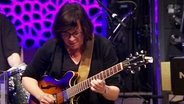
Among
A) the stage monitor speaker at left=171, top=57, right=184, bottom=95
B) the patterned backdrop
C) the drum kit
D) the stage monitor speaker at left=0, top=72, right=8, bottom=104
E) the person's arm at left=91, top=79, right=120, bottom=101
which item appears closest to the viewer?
the person's arm at left=91, top=79, right=120, bottom=101

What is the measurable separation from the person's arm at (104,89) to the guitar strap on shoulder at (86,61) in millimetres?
221

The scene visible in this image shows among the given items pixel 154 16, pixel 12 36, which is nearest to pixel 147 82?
pixel 154 16

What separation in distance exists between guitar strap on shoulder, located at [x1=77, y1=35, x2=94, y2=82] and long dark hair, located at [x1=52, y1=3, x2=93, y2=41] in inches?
3.1

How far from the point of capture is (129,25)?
575 centimetres

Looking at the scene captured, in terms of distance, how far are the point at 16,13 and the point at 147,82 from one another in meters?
2.32

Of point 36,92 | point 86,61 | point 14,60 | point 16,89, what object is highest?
point 86,61

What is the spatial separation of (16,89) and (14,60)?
33 cm

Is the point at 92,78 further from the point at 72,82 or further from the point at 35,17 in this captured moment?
the point at 35,17

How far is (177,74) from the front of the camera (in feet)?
9.78

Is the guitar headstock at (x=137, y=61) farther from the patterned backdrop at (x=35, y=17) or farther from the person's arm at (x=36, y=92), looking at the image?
the patterned backdrop at (x=35, y=17)

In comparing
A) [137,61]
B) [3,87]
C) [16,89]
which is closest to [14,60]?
[16,89]

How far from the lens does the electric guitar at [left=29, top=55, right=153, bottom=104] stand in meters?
2.46

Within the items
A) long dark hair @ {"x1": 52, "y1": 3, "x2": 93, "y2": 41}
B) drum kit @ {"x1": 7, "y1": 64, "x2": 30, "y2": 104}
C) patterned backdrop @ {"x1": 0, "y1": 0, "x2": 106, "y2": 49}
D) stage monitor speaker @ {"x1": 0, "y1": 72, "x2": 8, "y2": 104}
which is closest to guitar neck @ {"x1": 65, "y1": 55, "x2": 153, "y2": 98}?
long dark hair @ {"x1": 52, "y1": 3, "x2": 93, "y2": 41}

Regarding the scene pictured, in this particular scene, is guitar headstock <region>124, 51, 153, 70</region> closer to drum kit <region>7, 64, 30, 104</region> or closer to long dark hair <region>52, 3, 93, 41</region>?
long dark hair <region>52, 3, 93, 41</region>
